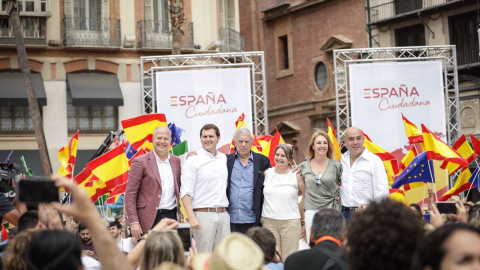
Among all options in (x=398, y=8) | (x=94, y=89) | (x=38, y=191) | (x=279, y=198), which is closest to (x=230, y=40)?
(x=94, y=89)

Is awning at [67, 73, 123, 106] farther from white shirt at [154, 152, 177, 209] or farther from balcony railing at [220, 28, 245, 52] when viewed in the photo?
white shirt at [154, 152, 177, 209]

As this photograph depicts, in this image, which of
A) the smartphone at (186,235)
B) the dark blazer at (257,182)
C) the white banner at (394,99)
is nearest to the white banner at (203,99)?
the white banner at (394,99)

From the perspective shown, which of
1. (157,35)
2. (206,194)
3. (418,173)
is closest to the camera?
(206,194)

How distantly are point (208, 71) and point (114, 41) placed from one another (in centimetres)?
978

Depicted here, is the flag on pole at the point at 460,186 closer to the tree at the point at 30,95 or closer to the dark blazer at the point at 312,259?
the dark blazer at the point at 312,259

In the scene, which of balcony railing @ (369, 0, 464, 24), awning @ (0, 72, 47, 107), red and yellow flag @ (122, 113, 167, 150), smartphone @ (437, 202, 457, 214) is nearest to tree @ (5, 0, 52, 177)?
awning @ (0, 72, 47, 107)

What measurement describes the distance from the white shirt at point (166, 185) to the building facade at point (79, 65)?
18507 mm

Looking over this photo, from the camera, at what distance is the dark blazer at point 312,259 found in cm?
623

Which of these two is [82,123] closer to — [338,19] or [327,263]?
[338,19]

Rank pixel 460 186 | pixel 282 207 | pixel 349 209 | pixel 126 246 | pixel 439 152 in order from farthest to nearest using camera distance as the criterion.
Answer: pixel 460 186 < pixel 439 152 < pixel 126 246 < pixel 349 209 < pixel 282 207

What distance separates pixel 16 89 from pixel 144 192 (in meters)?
19.3

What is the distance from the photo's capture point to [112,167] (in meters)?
14.9

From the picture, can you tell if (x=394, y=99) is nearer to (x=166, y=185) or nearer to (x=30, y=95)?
(x=30, y=95)

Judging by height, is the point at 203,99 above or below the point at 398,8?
below
